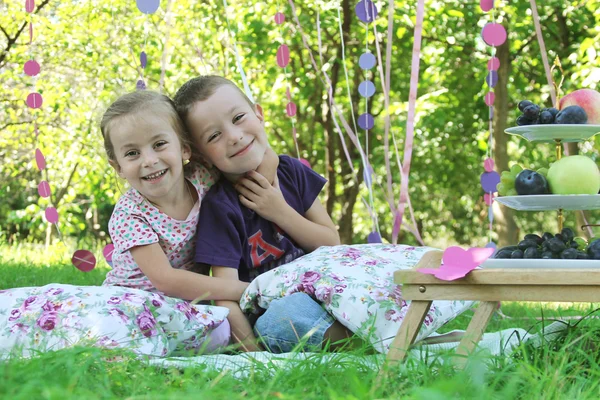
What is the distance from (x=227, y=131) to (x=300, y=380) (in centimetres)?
99

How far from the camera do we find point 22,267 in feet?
12.0

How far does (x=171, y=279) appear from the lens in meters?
2.09

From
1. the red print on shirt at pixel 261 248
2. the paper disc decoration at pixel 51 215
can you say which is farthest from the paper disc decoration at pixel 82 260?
the red print on shirt at pixel 261 248

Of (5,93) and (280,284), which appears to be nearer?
(280,284)

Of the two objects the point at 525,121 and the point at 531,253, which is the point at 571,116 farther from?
the point at 531,253

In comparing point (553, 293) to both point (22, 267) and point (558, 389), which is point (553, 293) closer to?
point (558, 389)

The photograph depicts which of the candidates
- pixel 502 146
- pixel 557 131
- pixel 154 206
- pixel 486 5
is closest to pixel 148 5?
pixel 154 206

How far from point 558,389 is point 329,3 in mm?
4807

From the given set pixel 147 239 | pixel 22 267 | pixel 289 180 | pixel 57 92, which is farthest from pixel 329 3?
pixel 147 239

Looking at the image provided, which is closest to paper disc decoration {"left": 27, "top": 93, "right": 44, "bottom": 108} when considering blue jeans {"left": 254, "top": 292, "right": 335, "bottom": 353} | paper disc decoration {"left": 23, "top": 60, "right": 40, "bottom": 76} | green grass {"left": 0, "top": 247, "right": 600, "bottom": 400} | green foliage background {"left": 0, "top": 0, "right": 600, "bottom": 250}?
paper disc decoration {"left": 23, "top": 60, "right": 40, "bottom": 76}

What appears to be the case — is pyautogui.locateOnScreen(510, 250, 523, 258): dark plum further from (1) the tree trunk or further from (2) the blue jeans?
(1) the tree trunk

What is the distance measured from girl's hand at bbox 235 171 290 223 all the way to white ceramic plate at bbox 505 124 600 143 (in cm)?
81

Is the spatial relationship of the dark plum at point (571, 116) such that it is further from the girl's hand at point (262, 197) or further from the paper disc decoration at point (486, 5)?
the paper disc decoration at point (486, 5)

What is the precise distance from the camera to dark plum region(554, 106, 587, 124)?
1.66 meters
